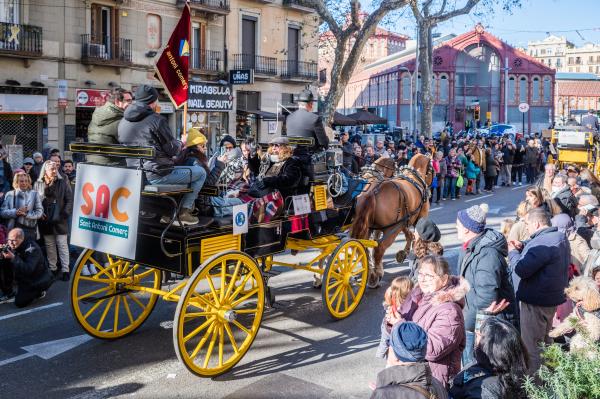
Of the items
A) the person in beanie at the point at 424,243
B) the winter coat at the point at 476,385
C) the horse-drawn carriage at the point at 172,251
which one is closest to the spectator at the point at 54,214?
the horse-drawn carriage at the point at 172,251

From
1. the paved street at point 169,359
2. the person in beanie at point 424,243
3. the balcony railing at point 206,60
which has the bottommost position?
the paved street at point 169,359

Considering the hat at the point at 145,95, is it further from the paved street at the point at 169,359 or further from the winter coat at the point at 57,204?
the winter coat at the point at 57,204

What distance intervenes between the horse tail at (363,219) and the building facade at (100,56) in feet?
25.6

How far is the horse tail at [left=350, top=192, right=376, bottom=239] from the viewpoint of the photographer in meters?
9.27

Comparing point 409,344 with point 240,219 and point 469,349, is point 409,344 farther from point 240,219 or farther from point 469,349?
point 240,219

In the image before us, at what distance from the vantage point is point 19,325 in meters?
7.80

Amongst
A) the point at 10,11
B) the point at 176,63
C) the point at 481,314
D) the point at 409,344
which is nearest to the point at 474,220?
the point at 481,314

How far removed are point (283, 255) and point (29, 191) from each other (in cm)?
443

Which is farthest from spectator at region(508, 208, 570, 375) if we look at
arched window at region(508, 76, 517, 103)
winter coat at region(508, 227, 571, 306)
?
arched window at region(508, 76, 517, 103)

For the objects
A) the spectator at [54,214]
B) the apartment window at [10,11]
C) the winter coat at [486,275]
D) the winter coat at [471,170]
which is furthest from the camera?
the winter coat at [471,170]

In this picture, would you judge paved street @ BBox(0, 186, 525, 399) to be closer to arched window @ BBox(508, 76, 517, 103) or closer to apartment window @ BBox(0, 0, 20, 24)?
apartment window @ BBox(0, 0, 20, 24)

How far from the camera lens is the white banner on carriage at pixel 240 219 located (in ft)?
22.4

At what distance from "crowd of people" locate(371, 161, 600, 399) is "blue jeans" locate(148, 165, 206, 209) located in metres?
2.24

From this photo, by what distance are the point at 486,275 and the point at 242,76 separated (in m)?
21.0
